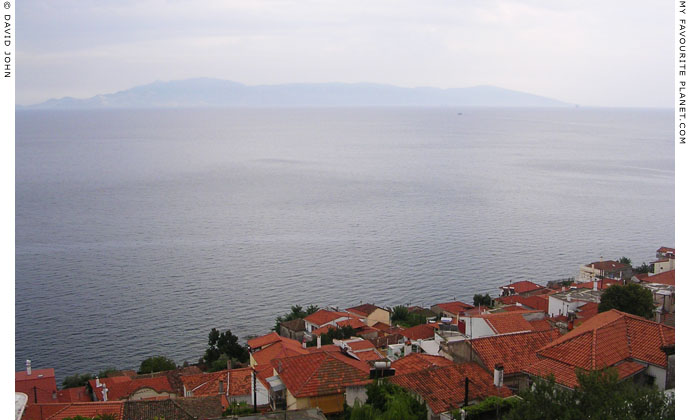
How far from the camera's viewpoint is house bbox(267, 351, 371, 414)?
9781 mm

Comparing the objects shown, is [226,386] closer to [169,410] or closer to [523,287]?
[169,410]

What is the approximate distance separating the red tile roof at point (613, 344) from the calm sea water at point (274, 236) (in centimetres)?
1685

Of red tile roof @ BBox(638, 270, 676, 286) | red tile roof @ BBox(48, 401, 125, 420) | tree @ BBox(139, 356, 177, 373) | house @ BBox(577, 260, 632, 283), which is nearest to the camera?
red tile roof @ BBox(48, 401, 125, 420)

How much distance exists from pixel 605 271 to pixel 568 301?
11.2 m

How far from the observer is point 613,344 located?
9.70 meters

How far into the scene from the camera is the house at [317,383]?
9.78 m

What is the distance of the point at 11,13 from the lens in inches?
220

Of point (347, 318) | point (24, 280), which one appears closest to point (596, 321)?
point (347, 318)

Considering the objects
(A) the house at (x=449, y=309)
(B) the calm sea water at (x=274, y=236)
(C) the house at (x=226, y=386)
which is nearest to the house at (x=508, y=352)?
(C) the house at (x=226, y=386)

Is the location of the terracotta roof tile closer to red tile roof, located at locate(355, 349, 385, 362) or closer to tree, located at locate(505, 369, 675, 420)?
red tile roof, located at locate(355, 349, 385, 362)

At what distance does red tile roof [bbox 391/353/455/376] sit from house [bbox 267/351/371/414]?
2.87ft

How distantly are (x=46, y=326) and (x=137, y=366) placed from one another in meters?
6.45

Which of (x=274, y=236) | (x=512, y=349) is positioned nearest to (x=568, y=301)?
(x=512, y=349)

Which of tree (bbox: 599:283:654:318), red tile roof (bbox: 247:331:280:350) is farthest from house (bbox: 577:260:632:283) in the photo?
red tile roof (bbox: 247:331:280:350)
